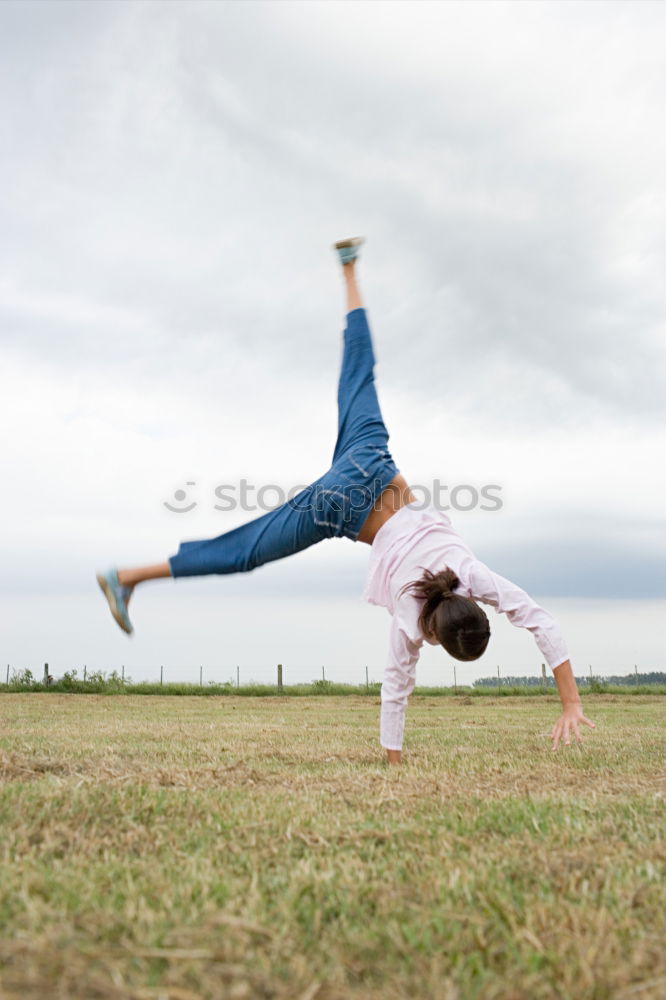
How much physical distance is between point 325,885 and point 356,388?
139 inches

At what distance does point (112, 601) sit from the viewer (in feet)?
17.2

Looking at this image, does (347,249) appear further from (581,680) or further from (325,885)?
(581,680)

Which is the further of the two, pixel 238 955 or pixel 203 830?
pixel 203 830

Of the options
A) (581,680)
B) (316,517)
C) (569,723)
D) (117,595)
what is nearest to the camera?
(316,517)

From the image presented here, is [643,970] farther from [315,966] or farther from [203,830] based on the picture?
[203,830]

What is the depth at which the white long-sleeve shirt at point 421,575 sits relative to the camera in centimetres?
523

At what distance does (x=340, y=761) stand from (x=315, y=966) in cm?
389

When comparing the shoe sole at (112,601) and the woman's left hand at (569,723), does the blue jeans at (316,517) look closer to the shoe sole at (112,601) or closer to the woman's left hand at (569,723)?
the shoe sole at (112,601)

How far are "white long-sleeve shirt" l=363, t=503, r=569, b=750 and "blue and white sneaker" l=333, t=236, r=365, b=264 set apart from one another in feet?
5.90

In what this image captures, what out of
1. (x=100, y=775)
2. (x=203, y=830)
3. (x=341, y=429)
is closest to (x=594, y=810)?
(x=203, y=830)

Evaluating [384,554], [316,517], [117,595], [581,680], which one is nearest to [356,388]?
[316,517]

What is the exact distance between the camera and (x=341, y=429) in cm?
536

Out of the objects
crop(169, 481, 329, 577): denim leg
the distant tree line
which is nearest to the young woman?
crop(169, 481, 329, 577): denim leg

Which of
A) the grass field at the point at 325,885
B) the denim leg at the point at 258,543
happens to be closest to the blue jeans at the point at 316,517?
the denim leg at the point at 258,543
